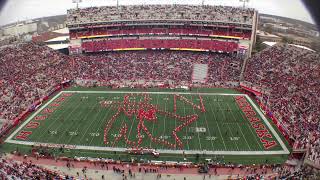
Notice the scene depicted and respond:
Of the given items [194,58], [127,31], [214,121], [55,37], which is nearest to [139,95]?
[214,121]

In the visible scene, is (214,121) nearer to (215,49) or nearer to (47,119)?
(47,119)

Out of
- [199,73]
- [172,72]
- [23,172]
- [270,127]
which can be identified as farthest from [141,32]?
[23,172]

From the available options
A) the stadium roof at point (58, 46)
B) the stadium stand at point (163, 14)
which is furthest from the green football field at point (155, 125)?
the stadium roof at point (58, 46)

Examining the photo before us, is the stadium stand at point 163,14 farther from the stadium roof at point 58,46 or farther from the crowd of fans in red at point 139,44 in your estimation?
the stadium roof at point 58,46

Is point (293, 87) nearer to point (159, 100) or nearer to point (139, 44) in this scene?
point (159, 100)

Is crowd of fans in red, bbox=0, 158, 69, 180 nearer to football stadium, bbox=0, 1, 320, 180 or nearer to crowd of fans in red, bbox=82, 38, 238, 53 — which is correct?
football stadium, bbox=0, 1, 320, 180

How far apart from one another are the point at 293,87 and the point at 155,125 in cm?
1877

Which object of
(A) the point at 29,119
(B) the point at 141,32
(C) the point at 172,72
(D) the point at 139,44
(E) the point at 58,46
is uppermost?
(B) the point at 141,32

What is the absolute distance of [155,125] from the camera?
35.9 meters

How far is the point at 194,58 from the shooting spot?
192ft

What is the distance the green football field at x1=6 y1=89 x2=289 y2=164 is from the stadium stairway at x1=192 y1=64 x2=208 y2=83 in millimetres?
6048

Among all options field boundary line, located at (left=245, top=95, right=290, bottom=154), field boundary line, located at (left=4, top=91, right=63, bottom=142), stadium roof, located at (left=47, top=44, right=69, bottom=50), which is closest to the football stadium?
field boundary line, located at (left=245, top=95, right=290, bottom=154)

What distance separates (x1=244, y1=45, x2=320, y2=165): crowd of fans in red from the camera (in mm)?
31122

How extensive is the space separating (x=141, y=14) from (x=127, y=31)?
180 inches
